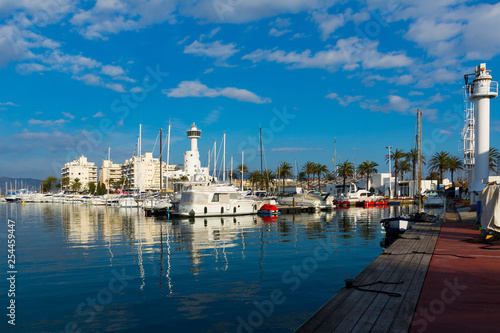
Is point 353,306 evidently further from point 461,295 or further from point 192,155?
point 192,155

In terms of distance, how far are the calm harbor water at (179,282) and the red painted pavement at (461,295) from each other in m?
3.44

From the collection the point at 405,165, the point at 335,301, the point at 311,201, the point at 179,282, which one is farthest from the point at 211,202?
the point at 405,165

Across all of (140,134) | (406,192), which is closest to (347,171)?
(406,192)

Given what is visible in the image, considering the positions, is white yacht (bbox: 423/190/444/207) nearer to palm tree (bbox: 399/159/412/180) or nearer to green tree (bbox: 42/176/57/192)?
palm tree (bbox: 399/159/412/180)

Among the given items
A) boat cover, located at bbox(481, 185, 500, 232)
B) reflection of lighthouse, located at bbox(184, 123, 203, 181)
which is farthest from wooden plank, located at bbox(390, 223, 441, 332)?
reflection of lighthouse, located at bbox(184, 123, 203, 181)

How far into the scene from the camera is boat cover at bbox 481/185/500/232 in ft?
51.3

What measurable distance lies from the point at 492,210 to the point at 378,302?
425 inches

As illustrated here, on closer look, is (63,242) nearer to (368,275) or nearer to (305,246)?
(305,246)

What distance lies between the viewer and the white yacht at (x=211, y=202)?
46.5m

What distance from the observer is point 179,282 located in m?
14.3

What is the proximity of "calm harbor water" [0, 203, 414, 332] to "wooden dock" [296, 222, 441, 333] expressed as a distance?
2.01m

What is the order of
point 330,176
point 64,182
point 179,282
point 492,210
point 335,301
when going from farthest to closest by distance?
1. point 64,182
2. point 330,176
3. point 492,210
4. point 179,282
5. point 335,301

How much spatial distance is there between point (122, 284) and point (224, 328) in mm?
6082

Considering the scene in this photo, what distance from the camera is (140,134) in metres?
67.9
